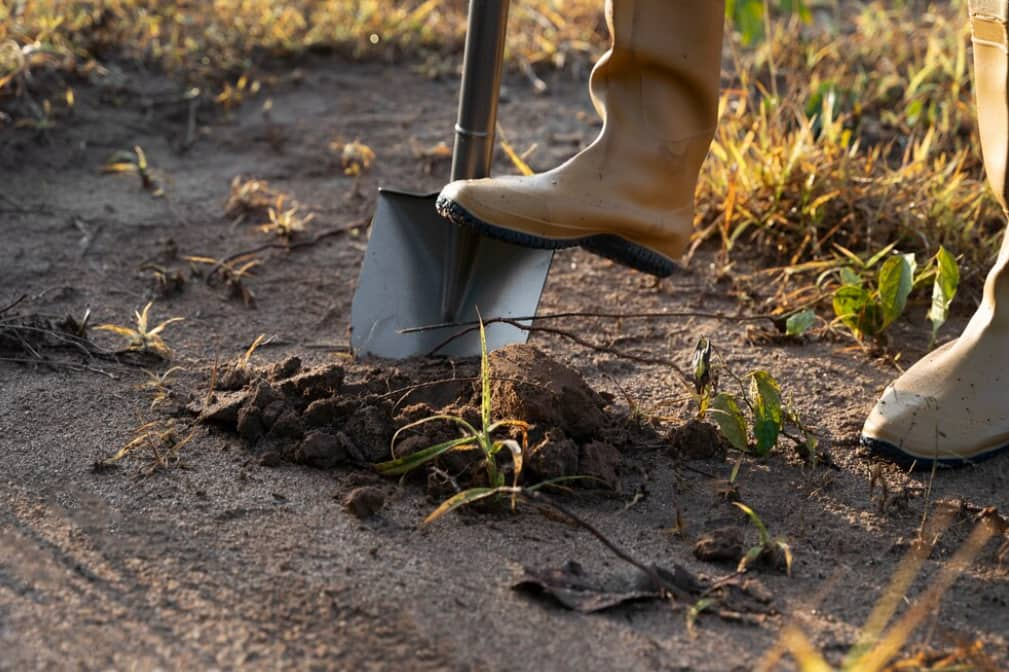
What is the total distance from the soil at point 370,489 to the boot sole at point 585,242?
0.65ft

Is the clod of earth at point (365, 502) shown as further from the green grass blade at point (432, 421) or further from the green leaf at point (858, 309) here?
the green leaf at point (858, 309)

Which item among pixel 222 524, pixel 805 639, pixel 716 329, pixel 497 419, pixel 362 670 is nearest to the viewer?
pixel 362 670

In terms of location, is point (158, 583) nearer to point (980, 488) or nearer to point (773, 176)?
point (980, 488)

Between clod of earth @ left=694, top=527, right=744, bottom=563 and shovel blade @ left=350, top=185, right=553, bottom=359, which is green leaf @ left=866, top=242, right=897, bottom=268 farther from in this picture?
clod of earth @ left=694, top=527, right=744, bottom=563

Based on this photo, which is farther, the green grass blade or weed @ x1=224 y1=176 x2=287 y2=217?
weed @ x1=224 y1=176 x2=287 y2=217

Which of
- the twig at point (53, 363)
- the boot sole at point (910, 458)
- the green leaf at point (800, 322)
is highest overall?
the green leaf at point (800, 322)

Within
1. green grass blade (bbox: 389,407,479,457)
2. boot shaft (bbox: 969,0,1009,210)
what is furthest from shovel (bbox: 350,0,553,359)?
boot shaft (bbox: 969,0,1009,210)

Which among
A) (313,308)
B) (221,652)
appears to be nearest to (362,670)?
(221,652)

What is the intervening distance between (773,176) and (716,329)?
1.80 ft

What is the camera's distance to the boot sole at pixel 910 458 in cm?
196

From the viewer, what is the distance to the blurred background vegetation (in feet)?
9.16

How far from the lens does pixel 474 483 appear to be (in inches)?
69.7

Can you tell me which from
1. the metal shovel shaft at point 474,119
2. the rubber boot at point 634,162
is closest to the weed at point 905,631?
the rubber boot at point 634,162

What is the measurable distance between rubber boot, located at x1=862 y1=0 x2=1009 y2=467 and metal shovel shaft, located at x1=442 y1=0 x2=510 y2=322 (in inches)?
33.2
